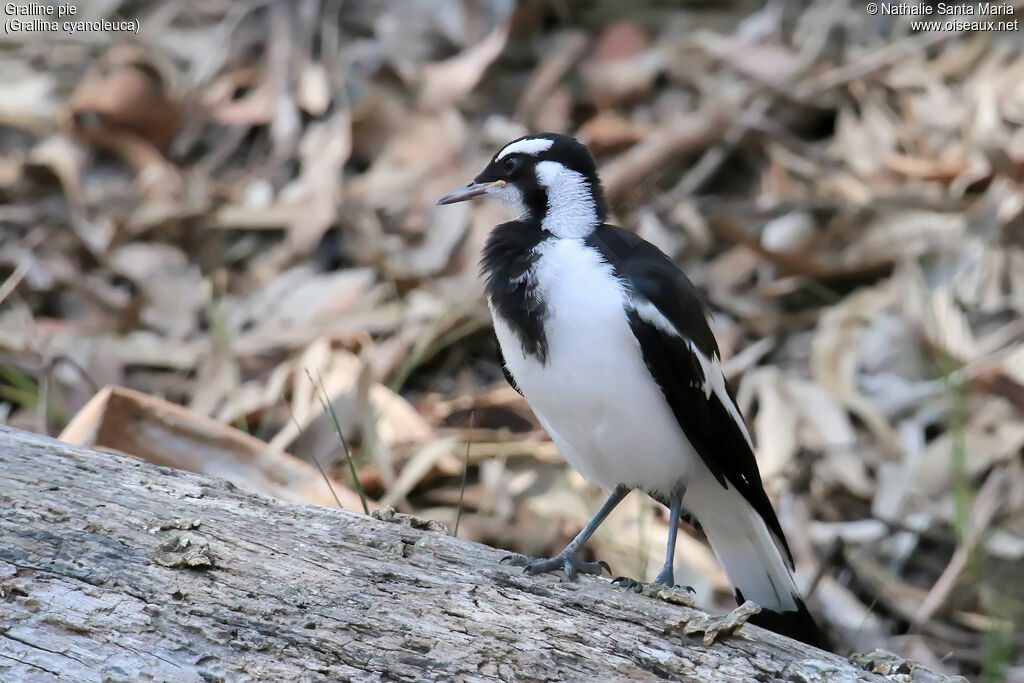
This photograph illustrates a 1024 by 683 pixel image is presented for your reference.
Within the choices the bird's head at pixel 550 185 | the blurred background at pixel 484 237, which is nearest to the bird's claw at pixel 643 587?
the blurred background at pixel 484 237

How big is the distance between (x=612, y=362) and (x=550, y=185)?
0.58 metres

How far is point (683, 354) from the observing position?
2.87 m

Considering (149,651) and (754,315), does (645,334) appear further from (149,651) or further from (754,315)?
(754,315)

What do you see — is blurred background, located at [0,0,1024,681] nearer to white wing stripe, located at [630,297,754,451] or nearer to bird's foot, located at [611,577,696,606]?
white wing stripe, located at [630,297,754,451]

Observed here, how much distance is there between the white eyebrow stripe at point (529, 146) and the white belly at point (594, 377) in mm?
341

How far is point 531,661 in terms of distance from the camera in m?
2.22

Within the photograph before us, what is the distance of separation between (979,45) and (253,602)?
4.17 m

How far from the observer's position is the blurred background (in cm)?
373

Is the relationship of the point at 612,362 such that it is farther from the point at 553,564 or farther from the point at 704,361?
the point at 553,564

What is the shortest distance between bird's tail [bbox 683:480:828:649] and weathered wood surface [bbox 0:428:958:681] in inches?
29.2

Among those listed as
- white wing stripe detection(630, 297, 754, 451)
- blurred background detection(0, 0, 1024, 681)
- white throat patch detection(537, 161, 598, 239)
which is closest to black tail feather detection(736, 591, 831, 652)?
blurred background detection(0, 0, 1024, 681)

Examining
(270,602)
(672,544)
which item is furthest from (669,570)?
(270,602)

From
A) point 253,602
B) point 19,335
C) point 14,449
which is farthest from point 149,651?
point 19,335

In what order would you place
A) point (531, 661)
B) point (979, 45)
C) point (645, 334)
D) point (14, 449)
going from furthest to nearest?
1. point (979, 45)
2. point (645, 334)
3. point (14, 449)
4. point (531, 661)
